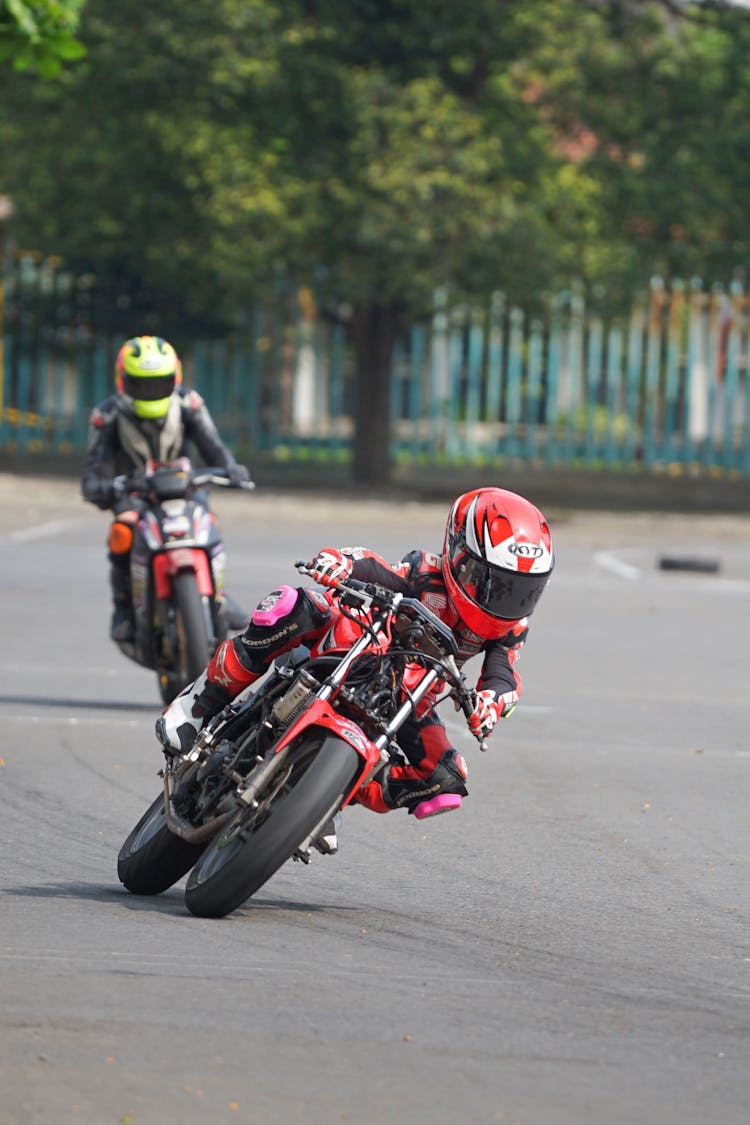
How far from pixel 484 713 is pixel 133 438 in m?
5.21

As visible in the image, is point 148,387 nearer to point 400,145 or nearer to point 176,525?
point 176,525

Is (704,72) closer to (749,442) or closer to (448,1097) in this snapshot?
(749,442)

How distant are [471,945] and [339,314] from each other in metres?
23.2

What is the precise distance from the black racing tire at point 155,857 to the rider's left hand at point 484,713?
92 cm

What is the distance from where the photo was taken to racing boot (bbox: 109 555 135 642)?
1127 centimetres

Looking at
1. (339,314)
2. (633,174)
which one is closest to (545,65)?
(633,174)

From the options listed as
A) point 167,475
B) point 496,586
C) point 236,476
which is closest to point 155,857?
point 496,586

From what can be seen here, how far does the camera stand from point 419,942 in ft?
21.2

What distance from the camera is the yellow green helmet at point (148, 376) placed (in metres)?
11.3

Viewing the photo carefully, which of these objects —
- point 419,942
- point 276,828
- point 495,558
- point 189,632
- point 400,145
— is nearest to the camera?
point 276,828

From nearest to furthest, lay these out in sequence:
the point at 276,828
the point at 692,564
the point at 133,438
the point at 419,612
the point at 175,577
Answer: the point at 276,828
the point at 419,612
the point at 175,577
the point at 133,438
the point at 692,564

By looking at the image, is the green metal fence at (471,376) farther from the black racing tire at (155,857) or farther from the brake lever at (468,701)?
the brake lever at (468,701)

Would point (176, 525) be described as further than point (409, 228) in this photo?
No

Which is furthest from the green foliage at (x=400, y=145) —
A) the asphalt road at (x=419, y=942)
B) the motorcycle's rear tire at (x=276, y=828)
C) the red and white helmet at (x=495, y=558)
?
the motorcycle's rear tire at (x=276, y=828)
